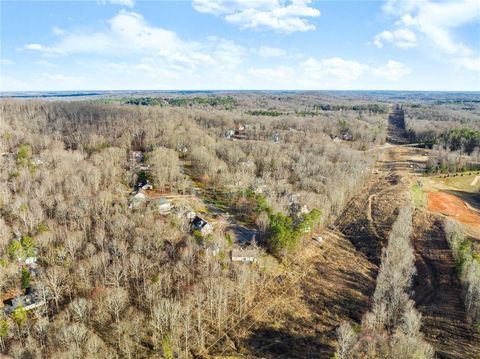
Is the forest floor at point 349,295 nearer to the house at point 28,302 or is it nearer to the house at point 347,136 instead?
the house at point 28,302

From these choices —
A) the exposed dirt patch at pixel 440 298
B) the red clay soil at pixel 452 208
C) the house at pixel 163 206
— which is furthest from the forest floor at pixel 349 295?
the house at pixel 163 206

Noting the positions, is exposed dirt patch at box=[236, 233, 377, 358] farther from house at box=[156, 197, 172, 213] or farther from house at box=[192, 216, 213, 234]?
house at box=[156, 197, 172, 213]

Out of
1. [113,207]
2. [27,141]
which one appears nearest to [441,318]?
[113,207]

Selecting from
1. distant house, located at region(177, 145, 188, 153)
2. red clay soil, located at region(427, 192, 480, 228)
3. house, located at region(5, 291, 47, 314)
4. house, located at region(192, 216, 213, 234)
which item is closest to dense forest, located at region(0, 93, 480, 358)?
house, located at region(5, 291, 47, 314)

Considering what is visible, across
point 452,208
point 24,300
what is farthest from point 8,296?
point 452,208

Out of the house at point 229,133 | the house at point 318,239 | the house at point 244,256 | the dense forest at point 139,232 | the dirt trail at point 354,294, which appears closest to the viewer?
the dense forest at point 139,232

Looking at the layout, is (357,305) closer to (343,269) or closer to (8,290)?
(343,269)

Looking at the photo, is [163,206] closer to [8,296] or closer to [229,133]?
[8,296]
